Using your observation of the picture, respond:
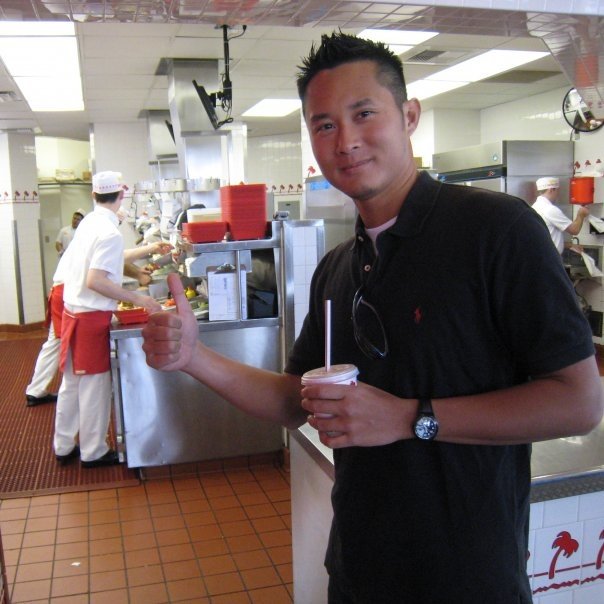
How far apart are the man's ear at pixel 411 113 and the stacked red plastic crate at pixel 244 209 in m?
2.89

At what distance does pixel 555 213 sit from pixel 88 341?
17.8 ft

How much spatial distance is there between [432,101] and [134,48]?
16.6 feet

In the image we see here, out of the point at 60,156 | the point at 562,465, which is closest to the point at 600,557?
the point at 562,465

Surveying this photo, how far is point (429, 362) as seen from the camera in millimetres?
1174

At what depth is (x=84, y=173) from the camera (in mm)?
14625

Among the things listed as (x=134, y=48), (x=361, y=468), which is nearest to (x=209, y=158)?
(x=134, y=48)

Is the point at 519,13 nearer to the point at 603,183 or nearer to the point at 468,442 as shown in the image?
the point at 468,442

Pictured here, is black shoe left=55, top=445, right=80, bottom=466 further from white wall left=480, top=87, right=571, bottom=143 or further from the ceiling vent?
white wall left=480, top=87, right=571, bottom=143

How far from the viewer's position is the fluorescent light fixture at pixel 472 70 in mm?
6820

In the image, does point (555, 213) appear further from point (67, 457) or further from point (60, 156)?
point (60, 156)

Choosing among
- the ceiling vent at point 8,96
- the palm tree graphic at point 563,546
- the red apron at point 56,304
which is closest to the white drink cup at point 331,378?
the palm tree graphic at point 563,546

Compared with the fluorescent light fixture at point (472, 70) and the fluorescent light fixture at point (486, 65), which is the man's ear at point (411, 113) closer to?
the fluorescent light fixture at point (472, 70)

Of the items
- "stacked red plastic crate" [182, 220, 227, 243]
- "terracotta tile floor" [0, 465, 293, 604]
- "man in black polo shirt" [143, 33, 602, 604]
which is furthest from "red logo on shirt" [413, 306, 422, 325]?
"stacked red plastic crate" [182, 220, 227, 243]

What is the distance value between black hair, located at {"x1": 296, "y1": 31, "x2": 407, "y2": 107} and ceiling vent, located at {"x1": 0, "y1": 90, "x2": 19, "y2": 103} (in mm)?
7125
